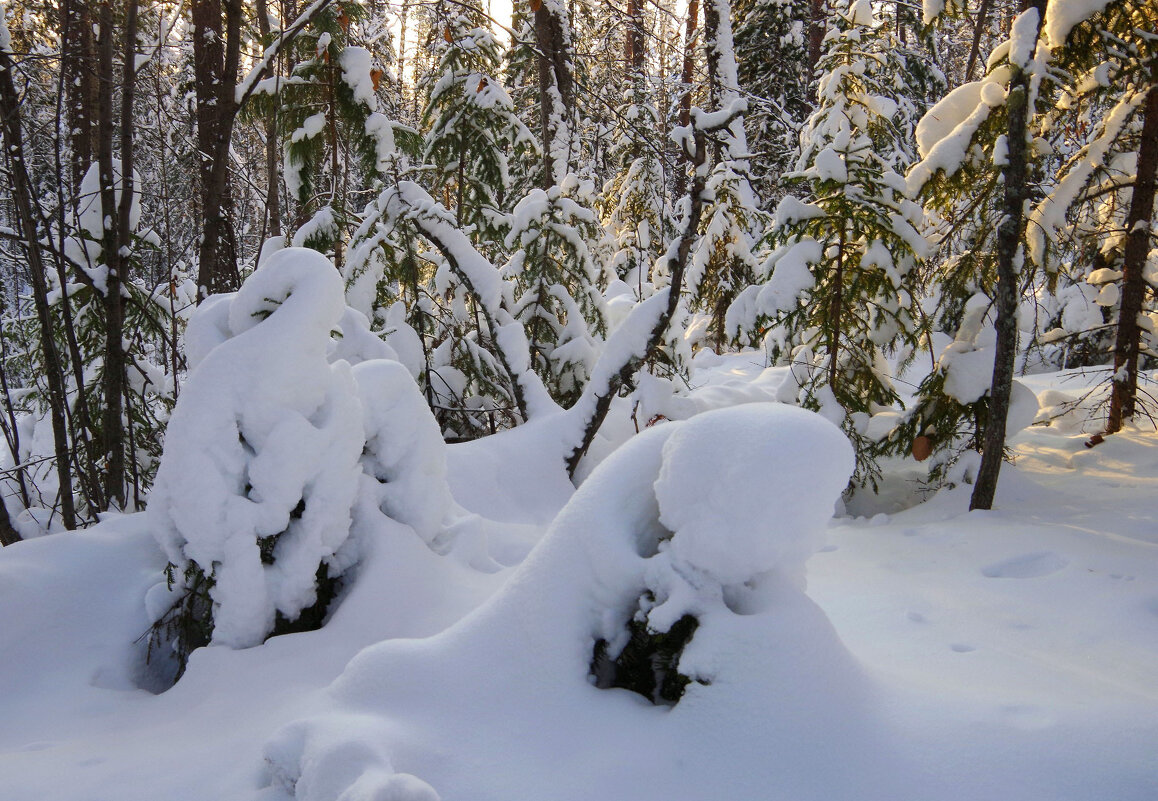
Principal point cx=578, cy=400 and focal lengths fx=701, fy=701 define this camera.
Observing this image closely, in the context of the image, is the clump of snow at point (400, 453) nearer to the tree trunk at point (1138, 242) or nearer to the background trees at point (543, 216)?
the background trees at point (543, 216)

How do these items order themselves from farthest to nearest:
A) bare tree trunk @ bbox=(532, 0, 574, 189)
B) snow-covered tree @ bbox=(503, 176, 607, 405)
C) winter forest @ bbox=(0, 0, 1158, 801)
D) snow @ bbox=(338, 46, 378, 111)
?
bare tree trunk @ bbox=(532, 0, 574, 189), snow-covered tree @ bbox=(503, 176, 607, 405), snow @ bbox=(338, 46, 378, 111), winter forest @ bbox=(0, 0, 1158, 801)

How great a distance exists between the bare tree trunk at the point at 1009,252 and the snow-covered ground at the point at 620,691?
1.85 meters

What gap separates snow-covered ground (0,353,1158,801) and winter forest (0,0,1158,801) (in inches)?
0.6

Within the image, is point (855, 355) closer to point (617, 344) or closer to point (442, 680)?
point (617, 344)

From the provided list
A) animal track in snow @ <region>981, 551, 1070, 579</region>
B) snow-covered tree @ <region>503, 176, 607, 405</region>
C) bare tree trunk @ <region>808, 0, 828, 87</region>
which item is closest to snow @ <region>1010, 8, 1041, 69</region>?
animal track in snow @ <region>981, 551, 1070, 579</region>

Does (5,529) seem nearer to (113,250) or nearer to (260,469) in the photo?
(113,250)

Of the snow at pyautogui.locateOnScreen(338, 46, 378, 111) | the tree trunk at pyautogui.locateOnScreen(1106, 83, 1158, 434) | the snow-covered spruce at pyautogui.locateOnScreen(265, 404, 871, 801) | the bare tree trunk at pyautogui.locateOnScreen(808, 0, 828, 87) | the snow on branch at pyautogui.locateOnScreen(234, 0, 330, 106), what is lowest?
the snow-covered spruce at pyautogui.locateOnScreen(265, 404, 871, 801)

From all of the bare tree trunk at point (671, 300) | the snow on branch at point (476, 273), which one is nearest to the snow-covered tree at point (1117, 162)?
the bare tree trunk at point (671, 300)

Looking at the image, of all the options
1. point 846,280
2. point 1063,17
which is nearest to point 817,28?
point 846,280

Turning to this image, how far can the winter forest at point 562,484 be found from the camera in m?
2.33

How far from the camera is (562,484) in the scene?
632 centimetres

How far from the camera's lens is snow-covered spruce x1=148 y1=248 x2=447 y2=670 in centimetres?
336

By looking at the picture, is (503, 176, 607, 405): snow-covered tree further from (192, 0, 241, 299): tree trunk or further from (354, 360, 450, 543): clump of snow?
(354, 360, 450, 543): clump of snow

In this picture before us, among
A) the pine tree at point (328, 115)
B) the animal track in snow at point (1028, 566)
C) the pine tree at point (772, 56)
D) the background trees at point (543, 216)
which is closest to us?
the animal track in snow at point (1028, 566)
